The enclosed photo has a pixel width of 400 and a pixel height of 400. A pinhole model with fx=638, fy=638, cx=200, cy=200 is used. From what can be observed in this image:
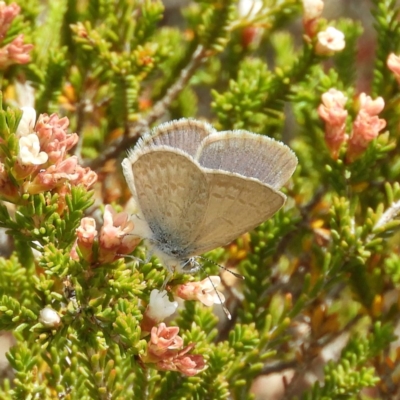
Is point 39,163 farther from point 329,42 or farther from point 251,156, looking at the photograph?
point 329,42

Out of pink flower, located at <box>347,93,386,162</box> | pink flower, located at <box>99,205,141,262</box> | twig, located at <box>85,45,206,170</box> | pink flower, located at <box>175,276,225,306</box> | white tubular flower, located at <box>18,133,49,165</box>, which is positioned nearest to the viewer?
white tubular flower, located at <box>18,133,49,165</box>

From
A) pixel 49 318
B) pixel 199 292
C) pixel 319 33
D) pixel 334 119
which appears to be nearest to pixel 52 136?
pixel 49 318

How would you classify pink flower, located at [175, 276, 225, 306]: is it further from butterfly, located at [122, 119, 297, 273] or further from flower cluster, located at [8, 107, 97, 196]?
flower cluster, located at [8, 107, 97, 196]

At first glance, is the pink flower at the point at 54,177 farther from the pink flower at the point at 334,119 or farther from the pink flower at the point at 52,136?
the pink flower at the point at 334,119

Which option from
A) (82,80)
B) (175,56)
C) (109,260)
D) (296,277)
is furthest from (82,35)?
(296,277)

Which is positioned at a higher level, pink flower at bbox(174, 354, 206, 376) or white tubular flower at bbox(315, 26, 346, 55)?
white tubular flower at bbox(315, 26, 346, 55)

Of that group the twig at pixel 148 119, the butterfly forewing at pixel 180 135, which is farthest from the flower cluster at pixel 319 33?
the butterfly forewing at pixel 180 135

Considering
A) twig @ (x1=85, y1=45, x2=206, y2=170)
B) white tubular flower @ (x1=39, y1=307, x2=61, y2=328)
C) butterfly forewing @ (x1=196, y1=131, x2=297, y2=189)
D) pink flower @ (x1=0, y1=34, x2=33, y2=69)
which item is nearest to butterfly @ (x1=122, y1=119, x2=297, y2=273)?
butterfly forewing @ (x1=196, y1=131, x2=297, y2=189)
